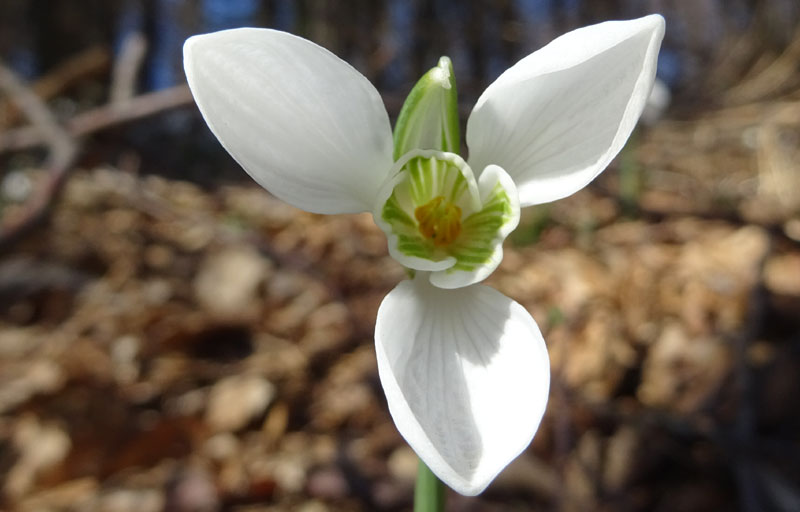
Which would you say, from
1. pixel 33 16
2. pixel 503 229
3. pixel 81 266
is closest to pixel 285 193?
pixel 503 229

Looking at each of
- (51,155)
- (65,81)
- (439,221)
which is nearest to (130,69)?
(51,155)

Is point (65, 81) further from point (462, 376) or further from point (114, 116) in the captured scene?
point (462, 376)

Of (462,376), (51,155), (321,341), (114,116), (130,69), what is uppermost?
(462,376)

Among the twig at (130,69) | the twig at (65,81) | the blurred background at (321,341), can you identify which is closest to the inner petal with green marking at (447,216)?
the blurred background at (321,341)

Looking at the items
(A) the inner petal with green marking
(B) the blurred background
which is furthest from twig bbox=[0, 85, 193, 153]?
(A) the inner petal with green marking

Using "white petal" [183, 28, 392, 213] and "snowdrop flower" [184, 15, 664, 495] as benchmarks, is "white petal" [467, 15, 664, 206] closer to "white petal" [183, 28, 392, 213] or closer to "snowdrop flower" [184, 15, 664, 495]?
"snowdrop flower" [184, 15, 664, 495]

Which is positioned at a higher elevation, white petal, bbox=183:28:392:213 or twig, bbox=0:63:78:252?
white petal, bbox=183:28:392:213

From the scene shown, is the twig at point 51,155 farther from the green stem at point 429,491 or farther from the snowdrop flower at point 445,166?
the green stem at point 429,491
